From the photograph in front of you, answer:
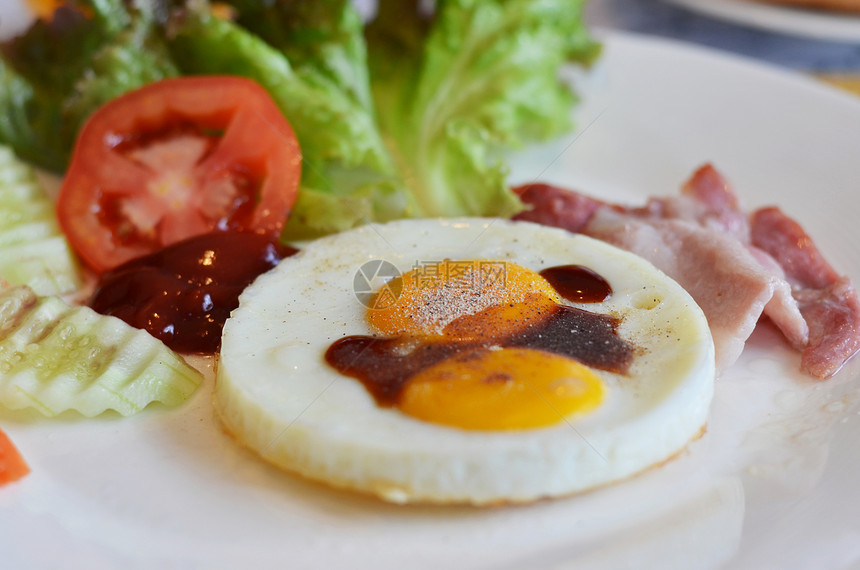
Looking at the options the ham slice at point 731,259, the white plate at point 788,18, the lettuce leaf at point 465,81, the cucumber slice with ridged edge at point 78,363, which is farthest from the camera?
the white plate at point 788,18

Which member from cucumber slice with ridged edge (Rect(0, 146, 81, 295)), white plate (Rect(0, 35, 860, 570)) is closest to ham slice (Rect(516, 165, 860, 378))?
white plate (Rect(0, 35, 860, 570))

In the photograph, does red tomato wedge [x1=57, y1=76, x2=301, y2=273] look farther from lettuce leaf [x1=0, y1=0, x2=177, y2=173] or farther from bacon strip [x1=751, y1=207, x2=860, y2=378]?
bacon strip [x1=751, y1=207, x2=860, y2=378]

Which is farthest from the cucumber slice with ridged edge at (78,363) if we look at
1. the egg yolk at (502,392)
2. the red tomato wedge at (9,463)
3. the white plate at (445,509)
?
the egg yolk at (502,392)

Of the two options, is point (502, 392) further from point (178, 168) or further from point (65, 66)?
point (65, 66)

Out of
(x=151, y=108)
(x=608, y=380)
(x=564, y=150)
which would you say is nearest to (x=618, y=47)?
(x=564, y=150)

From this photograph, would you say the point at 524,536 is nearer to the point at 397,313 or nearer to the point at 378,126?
the point at 397,313

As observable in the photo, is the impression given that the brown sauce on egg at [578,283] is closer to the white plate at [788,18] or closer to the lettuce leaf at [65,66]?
the lettuce leaf at [65,66]

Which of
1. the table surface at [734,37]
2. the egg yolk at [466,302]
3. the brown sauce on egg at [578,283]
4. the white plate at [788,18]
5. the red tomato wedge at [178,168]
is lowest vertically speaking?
the red tomato wedge at [178,168]
